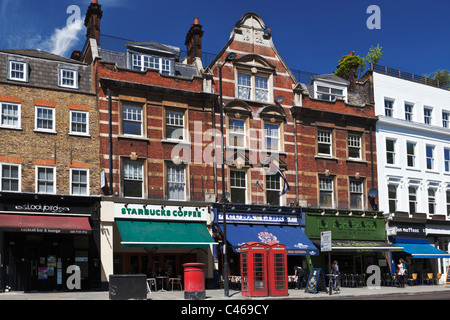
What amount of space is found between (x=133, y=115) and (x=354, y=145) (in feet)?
49.4

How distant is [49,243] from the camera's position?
28547mm

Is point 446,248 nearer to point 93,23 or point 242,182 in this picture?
point 242,182

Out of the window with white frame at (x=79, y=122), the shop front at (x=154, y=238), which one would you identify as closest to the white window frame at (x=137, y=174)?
the shop front at (x=154, y=238)

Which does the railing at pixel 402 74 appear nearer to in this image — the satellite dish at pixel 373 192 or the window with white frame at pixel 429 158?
the window with white frame at pixel 429 158

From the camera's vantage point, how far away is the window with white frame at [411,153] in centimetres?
4078

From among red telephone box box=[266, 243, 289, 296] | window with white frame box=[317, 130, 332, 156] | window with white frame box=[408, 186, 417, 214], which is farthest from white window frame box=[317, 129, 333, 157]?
red telephone box box=[266, 243, 289, 296]

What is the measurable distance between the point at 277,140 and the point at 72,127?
1229 centimetres

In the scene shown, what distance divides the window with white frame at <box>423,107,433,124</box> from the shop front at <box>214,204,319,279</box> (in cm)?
1390

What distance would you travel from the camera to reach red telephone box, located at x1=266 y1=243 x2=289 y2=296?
25.6 metres

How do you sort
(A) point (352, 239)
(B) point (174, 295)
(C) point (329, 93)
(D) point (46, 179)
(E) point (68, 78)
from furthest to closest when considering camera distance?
(C) point (329, 93)
(A) point (352, 239)
(E) point (68, 78)
(D) point (46, 179)
(B) point (174, 295)

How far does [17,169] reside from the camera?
28.3m

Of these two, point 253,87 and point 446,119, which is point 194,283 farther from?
point 446,119

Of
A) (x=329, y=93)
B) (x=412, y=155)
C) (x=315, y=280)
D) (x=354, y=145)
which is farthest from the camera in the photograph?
(x=412, y=155)

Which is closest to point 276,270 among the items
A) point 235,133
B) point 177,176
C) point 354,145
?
point 177,176
